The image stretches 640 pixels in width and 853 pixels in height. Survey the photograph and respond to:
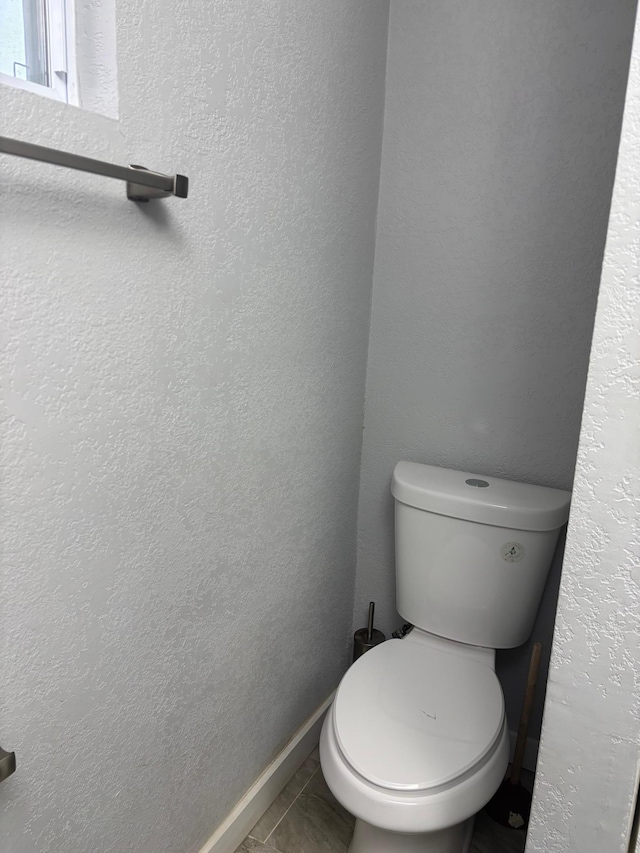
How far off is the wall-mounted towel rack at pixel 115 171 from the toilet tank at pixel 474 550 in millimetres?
903

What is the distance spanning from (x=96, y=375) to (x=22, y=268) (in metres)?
0.17

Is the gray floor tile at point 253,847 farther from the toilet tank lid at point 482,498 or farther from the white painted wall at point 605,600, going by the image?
the toilet tank lid at point 482,498

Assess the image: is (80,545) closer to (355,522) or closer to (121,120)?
(121,120)

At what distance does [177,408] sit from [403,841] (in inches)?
36.0

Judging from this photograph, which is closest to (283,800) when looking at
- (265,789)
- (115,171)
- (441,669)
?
(265,789)

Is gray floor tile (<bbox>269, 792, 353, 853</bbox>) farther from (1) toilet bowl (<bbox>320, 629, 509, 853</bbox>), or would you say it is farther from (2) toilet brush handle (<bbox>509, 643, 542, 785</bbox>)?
(2) toilet brush handle (<bbox>509, 643, 542, 785</bbox>)

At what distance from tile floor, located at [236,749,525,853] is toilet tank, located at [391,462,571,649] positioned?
439mm

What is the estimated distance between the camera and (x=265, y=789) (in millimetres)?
1461

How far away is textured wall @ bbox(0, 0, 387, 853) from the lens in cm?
80

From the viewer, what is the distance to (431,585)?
1.52 metres

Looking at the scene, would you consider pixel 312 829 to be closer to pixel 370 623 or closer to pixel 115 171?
pixel 370 623

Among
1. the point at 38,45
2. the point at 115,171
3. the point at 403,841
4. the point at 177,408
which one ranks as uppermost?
the point at 38,45

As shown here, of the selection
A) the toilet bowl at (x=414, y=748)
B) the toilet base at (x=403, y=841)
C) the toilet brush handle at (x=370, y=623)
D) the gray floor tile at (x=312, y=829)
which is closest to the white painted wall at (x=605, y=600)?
the toilet bowl at (x=414, y=748)

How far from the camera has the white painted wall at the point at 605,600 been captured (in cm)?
→ 78
